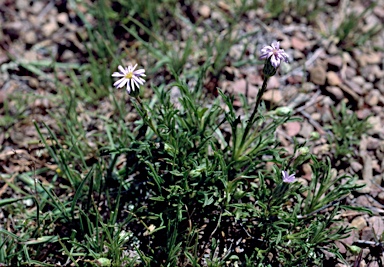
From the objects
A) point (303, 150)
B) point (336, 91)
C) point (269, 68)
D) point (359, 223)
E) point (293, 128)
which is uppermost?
point (336, 91)

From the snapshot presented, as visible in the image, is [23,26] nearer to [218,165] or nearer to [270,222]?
[218,165]

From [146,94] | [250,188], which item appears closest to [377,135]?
[250,188]

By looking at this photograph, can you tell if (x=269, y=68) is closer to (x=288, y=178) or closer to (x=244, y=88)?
(x=288, y=178)

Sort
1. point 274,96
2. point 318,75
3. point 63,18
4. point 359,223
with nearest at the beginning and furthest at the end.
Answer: point 359,223 → point 274,96 → point 318,75 → point 63,18

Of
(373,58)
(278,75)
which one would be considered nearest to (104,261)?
(278,75)

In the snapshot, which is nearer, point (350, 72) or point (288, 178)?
point (288, 178)

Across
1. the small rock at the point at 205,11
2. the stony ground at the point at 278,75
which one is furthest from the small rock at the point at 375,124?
the small rock at the point at 205,11

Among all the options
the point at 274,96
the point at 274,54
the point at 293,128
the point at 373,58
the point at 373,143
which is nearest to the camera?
the point at 274,54

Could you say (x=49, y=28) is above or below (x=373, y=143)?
above

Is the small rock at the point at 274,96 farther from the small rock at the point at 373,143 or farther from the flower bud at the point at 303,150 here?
the flower bud at the point at 303,150
